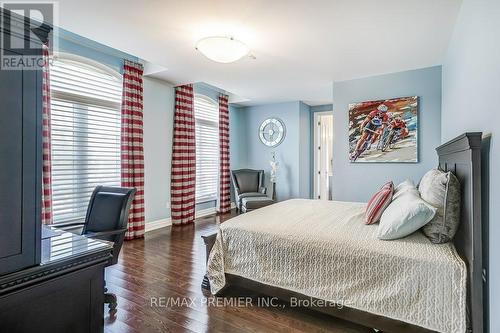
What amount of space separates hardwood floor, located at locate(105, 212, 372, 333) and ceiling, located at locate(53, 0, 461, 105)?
98.5 inches

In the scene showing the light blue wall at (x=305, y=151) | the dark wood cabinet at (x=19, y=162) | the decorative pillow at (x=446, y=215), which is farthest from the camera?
the light blue wall at (x=305, y=151)

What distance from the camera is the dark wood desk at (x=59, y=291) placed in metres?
0.90

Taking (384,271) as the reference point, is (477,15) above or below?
above

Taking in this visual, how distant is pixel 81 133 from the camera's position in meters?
3.35

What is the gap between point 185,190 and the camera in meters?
4.70

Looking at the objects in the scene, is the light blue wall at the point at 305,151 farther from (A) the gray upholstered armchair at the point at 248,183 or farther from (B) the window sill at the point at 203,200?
(B) the window sill at the point at 203,200

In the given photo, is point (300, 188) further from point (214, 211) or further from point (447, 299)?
point (447, 299)

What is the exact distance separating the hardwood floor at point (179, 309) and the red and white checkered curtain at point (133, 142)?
0.84 metres

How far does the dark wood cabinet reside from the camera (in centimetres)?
86

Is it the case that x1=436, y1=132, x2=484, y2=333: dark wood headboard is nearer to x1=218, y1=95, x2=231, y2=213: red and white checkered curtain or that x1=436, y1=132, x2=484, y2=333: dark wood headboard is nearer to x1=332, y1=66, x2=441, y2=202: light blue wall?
x1=332, y1=66, x2=441, y2=202: light blue wall

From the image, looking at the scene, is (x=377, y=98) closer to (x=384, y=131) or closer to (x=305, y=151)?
(x=384, y=131)

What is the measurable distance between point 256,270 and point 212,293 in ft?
1.55

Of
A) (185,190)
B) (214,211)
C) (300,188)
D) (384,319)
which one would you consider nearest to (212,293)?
(384,319)

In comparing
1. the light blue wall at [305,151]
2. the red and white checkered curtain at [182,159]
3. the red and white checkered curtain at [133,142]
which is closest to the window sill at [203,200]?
the red and white checkered curtain at [182,159]
